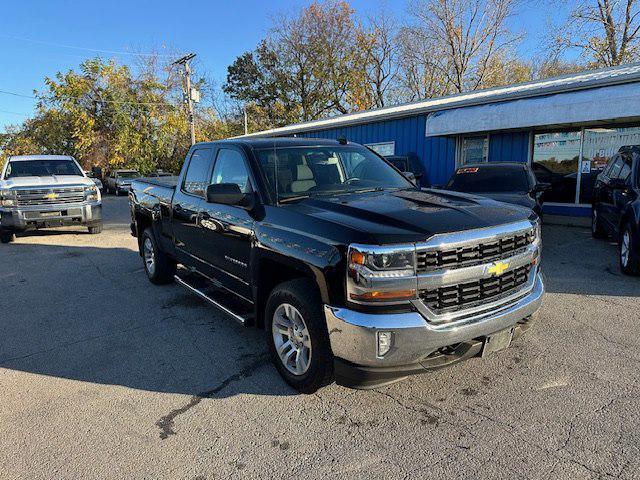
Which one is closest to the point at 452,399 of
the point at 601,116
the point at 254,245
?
the point at 254,245

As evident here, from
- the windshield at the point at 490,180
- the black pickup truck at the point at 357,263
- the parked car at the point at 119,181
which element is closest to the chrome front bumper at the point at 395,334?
the black pickup truck at the point at 357,263

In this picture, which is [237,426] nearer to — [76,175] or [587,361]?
[587,361]

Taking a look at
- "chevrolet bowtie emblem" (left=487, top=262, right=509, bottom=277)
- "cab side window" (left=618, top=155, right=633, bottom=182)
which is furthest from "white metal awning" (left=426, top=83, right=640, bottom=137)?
"chevrolet bowtie emblem" (left=487, top=262, right=509, bottom=277)

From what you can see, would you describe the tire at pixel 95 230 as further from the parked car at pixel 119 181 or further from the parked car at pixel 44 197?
the parked car at pixel 119 181

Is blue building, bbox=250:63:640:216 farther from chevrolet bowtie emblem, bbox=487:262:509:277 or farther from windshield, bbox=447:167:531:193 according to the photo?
chevrolet bowtie emblem, bbox=487:262:509:277

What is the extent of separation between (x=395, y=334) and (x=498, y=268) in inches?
35.5

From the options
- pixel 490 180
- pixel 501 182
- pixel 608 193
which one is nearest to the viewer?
pixel 608 193

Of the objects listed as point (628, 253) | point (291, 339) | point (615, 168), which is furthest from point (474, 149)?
point (291, 339)

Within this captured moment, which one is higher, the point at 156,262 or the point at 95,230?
the point at 156,262

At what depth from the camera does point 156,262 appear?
20.3ft

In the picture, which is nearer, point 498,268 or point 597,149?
point 498,268

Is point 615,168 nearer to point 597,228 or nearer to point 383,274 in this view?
point 597,228

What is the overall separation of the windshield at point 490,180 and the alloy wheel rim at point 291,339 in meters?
6.65

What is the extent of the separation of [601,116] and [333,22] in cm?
3206
